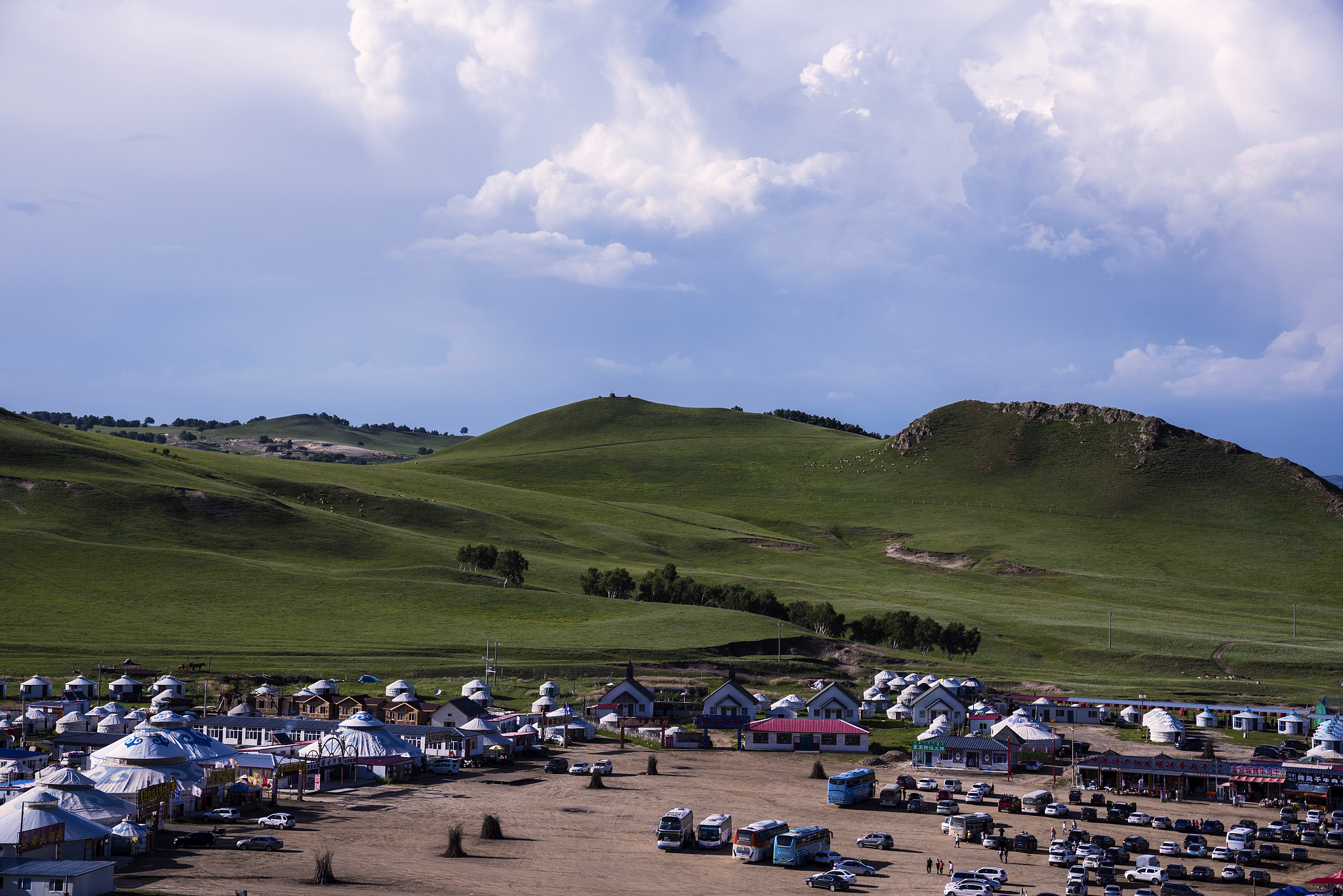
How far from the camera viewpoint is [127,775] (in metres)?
58.7

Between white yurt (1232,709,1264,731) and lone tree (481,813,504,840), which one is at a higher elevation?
white yurt (1232,709,1264,731)

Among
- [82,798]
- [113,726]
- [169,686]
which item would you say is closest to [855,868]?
[82,798]

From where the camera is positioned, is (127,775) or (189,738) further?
(189,738)

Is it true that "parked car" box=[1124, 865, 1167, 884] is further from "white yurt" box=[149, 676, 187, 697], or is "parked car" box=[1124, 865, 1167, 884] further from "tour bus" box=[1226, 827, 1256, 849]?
"white yurt" box=[149, 676, 187, 697]

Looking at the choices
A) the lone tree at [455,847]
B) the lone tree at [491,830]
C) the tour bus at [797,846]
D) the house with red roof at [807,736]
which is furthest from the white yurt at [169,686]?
the tour bus at [797,846]

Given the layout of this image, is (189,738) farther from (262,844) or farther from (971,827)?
(971,827)

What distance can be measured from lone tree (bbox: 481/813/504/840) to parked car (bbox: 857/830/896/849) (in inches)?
651

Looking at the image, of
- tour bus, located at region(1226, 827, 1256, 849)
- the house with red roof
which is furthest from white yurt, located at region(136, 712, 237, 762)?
tour bus, located at region(1226, 827, 1256, 849)

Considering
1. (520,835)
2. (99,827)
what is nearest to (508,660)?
(520,835)

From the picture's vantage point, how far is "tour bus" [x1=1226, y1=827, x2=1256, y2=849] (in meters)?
54.8

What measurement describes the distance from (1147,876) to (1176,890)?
234cm

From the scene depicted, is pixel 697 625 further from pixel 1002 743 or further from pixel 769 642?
pixel 1002 743

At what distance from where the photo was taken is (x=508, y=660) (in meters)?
118

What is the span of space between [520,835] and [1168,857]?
29.1 m
